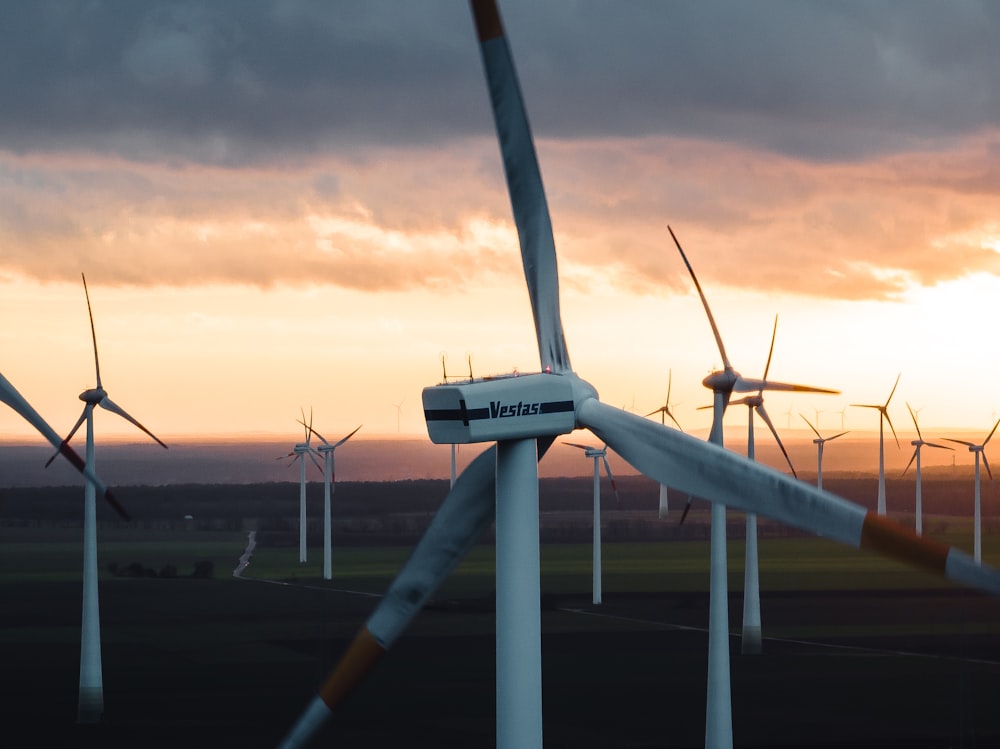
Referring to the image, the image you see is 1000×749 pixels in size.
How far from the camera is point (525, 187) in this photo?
1526 inches

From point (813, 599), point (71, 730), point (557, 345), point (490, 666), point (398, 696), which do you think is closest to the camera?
point (557, 345)

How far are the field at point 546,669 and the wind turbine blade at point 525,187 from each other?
36.8 meters

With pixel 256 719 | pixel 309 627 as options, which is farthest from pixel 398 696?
pixel 309 627

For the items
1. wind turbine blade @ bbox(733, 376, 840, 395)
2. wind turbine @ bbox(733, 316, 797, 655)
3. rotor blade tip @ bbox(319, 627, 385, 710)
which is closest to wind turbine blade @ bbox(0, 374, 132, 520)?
rotor blade tip @ bbox(319, 627, 385, 710)

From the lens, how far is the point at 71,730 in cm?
8400

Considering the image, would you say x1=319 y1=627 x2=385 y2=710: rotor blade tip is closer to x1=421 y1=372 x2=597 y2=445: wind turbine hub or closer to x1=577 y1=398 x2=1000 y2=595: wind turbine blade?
x1=421 y1=372 x2=597 y2=445: wind turbine hub

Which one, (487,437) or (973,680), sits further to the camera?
(973,680)

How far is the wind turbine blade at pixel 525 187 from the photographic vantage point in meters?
37.4

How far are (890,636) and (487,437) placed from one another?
10003cm

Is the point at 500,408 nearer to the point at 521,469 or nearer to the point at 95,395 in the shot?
the point at 521,469

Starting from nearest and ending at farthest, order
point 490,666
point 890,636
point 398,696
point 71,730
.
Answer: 1. point 71,730
2. point 398,696
3. point 490,666
4. point 890,636

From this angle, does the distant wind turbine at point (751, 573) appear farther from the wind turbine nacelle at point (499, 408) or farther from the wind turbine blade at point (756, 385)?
the wind turbine nacelle at point (499, 408)

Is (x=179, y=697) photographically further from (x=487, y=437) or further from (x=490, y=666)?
(x=487, y=437)

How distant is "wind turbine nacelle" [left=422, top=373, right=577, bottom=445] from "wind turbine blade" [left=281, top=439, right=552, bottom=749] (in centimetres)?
217
